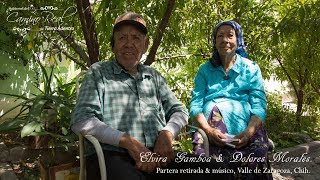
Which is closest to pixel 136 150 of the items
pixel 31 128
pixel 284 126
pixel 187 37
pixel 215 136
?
pixel 215 136

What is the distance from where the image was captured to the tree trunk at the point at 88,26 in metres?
2.84

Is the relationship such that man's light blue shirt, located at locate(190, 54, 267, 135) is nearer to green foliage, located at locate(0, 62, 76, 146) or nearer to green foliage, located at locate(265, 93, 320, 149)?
green foliage, located at locate(0, 62, 76, 146)

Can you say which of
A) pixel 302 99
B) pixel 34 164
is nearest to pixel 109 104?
pixel 34 164

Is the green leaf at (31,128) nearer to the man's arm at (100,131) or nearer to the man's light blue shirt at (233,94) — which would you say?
the man's arm at (100,131)

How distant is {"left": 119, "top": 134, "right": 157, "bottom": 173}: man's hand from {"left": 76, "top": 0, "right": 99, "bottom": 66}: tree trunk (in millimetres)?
1250

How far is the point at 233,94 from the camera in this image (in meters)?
2.78

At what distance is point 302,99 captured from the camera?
5988 millimetres

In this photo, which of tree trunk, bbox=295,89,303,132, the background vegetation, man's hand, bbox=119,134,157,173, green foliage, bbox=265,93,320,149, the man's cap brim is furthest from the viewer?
tree trunk, bbox=295,89,303,132

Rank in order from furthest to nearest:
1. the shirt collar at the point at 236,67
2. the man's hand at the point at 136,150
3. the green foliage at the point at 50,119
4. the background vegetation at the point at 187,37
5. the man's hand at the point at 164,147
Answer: the background vegetation at the point at 187,37, the shirt collar at the point at 236,67, the green foliage at the point at 50,119, the man's hand at the point at 164,147, the man's hand at the point at 136,150

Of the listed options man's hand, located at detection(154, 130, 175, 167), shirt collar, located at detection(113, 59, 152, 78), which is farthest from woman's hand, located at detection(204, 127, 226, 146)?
shirt collar, located at detection(113, 59, 152, 78)

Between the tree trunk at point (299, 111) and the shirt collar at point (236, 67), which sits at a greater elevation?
the shirt collar at point (236, 67)

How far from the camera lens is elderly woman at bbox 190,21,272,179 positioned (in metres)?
2.56

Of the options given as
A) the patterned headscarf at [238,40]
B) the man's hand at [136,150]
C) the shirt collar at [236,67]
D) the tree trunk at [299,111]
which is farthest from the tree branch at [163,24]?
the tree trunk at [299,111]

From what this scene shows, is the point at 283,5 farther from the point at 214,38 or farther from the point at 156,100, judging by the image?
the point at 156,100
